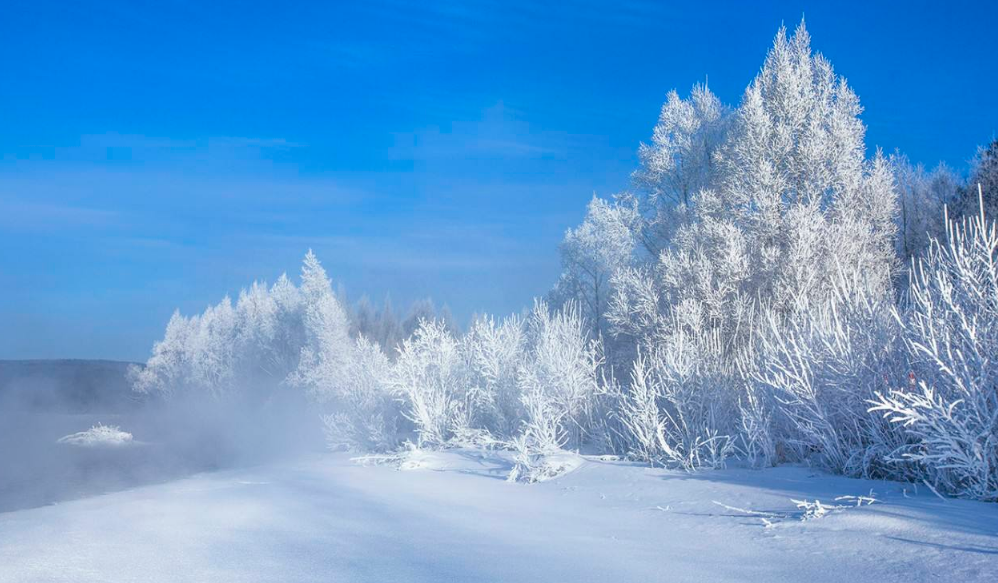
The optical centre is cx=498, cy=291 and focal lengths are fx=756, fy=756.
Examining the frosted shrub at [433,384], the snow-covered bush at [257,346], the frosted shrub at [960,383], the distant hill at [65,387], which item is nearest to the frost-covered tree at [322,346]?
the snow-covered bush at [257,346]

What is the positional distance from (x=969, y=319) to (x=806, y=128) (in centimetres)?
1349

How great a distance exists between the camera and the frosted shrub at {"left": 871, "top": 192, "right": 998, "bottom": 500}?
6.18m

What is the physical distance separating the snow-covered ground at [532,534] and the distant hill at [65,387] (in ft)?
200

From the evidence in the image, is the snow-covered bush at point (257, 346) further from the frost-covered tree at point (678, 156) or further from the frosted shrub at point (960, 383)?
the frosted shrub at point (960, 383)

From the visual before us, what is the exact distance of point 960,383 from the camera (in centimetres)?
630

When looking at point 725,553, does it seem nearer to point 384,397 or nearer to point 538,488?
point 538,488

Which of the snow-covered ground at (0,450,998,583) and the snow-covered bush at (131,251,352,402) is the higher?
the snow-covered bush at (131,251,352,402)

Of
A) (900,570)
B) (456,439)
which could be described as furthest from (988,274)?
(456,439)

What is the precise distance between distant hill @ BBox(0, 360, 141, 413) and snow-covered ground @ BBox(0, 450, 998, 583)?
60.8 metres

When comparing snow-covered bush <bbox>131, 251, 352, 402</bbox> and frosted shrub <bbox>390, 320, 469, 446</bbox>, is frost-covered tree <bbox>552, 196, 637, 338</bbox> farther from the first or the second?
snow-covered bush <bbox>131, 251, 352, 402</bbox>

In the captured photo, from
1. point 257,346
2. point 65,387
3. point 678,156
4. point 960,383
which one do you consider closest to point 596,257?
point 678,156

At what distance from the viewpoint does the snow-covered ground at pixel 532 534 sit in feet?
16.4

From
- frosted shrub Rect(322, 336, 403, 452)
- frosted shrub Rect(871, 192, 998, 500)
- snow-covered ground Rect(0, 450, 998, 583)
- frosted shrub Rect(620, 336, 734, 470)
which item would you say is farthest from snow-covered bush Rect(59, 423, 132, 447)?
frosted shrub Rect(871, 192, 998, 500)

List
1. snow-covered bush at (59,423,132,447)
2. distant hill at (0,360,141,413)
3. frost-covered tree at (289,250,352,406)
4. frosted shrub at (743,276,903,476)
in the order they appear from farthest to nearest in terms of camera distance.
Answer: distant hill at (0,360,141,413)
snow-covered bush at (59,423,132,447)
frost-covered tree at (289,250,352,406)
frosted shrub at (743,276,903,476)
